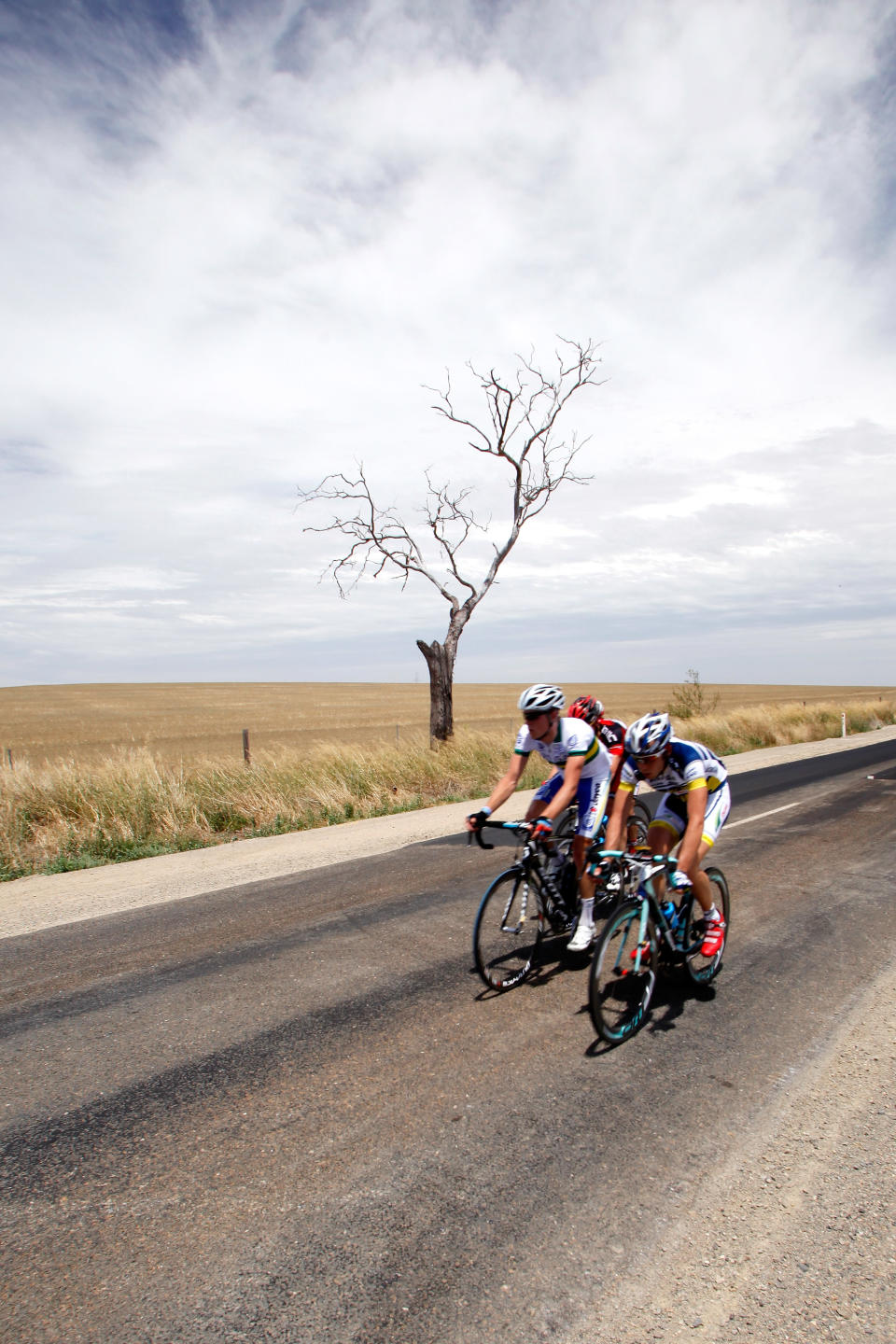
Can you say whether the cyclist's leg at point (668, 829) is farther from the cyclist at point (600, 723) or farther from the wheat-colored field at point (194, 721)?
the wheat-colored field at point (194, 721)

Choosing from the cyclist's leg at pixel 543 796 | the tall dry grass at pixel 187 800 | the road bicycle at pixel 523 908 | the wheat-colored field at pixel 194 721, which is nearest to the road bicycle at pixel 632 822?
the cyclist's leg at pixel 543 796

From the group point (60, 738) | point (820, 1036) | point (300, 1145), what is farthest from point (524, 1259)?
point (60, 738)

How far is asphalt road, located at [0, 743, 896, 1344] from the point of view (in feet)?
8.26

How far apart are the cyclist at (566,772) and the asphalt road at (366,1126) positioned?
29.5 inches

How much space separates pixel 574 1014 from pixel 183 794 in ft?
28.7

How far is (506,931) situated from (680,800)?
1.38 m

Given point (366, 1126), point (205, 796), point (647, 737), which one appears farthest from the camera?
point (205, 796)

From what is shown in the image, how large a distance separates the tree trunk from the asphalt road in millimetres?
13763

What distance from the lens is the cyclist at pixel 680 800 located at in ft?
14.5

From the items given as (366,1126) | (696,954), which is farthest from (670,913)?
(366,1126)

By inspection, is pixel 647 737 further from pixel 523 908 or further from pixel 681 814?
pixel 523 908

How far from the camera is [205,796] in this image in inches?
489

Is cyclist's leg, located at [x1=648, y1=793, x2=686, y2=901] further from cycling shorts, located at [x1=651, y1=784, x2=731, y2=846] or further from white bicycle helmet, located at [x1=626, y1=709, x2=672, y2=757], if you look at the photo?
white bicycle helmet, located at [x1=626, y1=709, x2=672, y2=757]

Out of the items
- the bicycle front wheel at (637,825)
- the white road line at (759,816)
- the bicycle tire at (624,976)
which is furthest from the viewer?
the white road line at (759,816)
